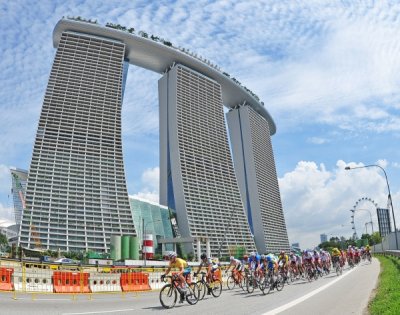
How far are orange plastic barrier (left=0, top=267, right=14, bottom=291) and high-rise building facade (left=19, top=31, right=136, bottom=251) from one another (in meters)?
61.3

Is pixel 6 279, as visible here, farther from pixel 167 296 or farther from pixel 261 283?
pixel 261 283

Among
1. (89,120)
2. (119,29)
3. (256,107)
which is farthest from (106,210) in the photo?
(256,107)

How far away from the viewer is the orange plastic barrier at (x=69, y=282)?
2016cm

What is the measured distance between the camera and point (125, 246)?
3164 inches

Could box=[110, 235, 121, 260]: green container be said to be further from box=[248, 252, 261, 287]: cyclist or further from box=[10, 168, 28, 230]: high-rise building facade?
box=[248, 252, 261, 287]: cyclist

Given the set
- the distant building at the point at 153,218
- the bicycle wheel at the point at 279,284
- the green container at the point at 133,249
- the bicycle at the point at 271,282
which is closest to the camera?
the bicycle at the point at 271,282

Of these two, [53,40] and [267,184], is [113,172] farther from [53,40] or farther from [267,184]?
[267,184]

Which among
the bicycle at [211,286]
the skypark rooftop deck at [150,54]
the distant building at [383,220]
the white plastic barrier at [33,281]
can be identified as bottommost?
the bicycle at [211,286]

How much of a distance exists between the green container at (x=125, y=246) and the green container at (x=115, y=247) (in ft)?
1.95

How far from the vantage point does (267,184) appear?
154750 mm

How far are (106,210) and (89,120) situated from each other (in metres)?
20.9

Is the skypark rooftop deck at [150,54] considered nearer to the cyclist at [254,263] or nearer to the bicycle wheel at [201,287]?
the cyclist at [254,263]

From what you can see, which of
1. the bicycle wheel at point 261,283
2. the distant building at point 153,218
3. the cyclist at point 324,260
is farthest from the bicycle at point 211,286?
the distant building at point 153,218

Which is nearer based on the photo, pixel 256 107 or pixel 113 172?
pixel 113 172
